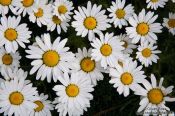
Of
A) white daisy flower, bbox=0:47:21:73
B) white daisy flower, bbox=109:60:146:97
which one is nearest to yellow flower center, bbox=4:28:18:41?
white daisy flower, bbox=0:47:21:73

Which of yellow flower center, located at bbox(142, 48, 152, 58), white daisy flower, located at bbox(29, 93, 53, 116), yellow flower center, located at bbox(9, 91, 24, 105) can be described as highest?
yellow flower center, located at bbox(142, 48, 152, 58)

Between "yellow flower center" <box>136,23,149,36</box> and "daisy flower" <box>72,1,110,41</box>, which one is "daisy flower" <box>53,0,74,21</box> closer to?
"daisy flower" <box>72,1,110,41</box>

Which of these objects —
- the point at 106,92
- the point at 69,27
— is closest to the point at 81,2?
the point at 69,27

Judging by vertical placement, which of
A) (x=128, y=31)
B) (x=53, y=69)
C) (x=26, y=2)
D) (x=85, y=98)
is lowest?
(x=85, y=98)

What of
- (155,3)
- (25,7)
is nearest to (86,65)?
(25,7)

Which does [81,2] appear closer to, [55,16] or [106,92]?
[55,16]

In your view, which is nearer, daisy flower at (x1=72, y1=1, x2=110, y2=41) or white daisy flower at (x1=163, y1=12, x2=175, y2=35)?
daisy flower at (x1=72, y1=1, x2=110, y2=41)
